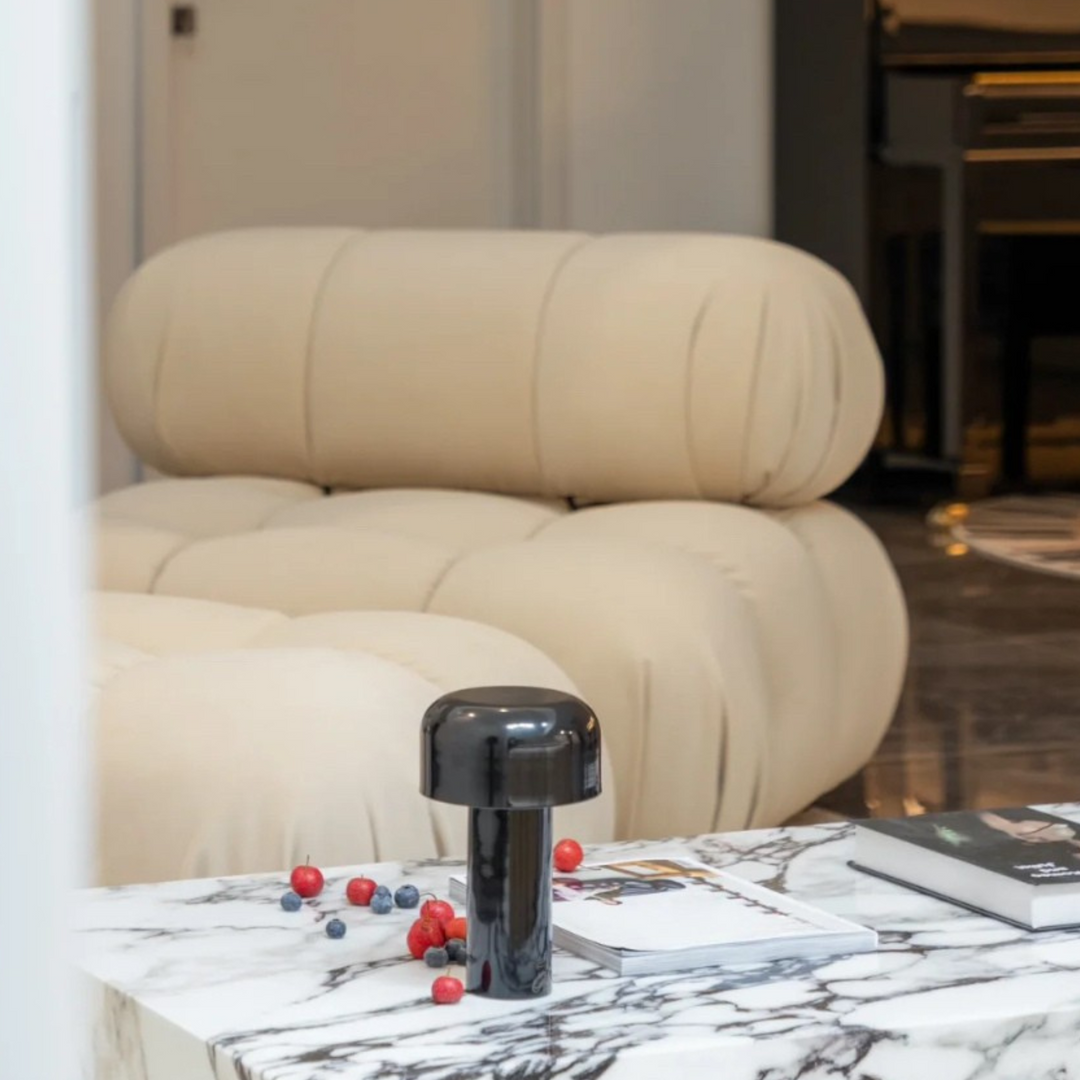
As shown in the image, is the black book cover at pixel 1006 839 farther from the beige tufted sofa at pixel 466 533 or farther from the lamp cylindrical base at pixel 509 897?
the beige tufted sofa at pixel 466 533

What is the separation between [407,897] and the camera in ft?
3.35

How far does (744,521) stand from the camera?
2.27 m

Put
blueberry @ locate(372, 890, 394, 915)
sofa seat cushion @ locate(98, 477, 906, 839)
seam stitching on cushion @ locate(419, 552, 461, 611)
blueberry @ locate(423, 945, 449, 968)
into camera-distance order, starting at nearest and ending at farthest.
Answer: blueberry @ locate(423, 945, 449, 968), blueberry @ locate(372, 890, 394, 915), sofa seat cushion @ locate(98, 477, 906, 839), seam stitching on cushion @ locate(419, 552, 461, 611)

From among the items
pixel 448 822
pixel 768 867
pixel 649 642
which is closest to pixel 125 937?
pixel 768 867

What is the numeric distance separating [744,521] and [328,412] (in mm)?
643

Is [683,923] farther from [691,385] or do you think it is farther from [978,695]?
[978,695]

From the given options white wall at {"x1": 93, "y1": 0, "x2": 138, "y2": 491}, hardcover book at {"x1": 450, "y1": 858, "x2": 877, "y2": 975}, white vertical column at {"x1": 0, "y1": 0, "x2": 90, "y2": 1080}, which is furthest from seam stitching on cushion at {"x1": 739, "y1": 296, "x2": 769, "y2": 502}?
white wall at {"x1": 93, "y1": 0, "x2": 138, "y2": 491}

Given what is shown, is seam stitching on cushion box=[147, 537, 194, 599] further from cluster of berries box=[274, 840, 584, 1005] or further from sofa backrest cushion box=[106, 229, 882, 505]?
cluster of berries box=[274, 840, 584, 1005]

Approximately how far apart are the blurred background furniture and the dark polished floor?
31.0 inches

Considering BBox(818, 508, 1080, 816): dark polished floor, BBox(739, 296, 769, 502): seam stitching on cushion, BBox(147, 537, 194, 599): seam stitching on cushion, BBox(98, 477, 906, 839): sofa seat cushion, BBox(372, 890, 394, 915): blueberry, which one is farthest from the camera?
BBox(818, 508, 1080, 816): dark polished floor

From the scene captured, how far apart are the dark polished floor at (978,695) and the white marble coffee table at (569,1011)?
Result: 1.56 m

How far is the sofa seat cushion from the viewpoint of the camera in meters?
1.92

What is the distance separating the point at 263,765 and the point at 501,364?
3.90ft

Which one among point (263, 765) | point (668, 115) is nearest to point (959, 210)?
point (668, 115)
